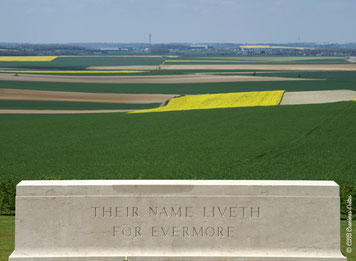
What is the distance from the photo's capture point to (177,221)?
33.7ft

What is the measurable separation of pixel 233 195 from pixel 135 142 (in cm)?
2459

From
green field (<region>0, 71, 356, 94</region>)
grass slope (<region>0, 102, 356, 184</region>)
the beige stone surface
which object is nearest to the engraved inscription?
the beige stone surface

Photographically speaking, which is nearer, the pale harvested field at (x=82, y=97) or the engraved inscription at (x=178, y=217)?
the engraved inscription at (x=178, y=217)

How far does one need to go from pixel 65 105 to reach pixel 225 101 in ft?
53.7

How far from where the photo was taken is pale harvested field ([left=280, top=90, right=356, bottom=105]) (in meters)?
62.0

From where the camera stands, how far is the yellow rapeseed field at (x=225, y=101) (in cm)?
6128

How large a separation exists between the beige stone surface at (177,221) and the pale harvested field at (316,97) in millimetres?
50556

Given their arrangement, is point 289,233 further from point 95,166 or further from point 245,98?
point 245,98

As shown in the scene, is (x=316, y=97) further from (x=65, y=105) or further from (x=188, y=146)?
(x=188, y=146)

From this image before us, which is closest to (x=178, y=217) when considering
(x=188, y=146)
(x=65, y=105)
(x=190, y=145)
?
(x=188, y=146)

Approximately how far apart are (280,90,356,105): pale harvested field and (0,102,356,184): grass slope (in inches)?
531

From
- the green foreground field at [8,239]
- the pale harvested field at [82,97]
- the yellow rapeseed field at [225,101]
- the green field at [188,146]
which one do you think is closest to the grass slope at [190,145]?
the green field at [188,146]

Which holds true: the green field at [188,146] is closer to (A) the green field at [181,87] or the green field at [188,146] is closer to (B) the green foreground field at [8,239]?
(B) the green foreground field at [8,239]

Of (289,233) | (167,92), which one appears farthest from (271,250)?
(167,92)
